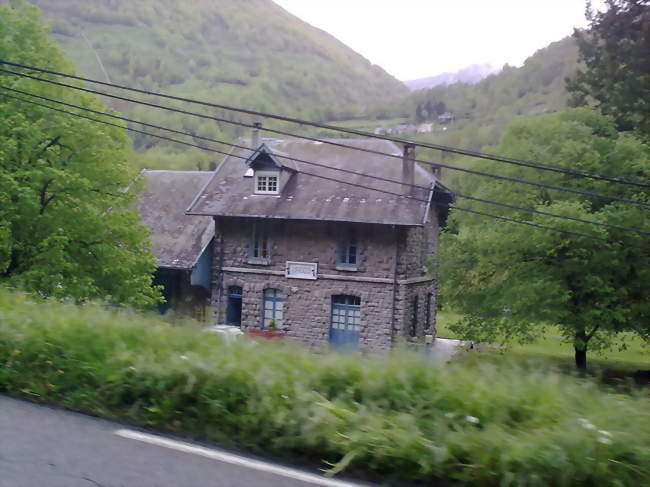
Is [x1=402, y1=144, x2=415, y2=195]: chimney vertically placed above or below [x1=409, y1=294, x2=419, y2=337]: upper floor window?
above

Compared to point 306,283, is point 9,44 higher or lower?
higher

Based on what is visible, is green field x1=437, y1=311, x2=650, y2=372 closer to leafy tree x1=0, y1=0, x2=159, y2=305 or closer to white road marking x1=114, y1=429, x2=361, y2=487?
leafy tree x1=0, y1=0, x2=159, y2=305

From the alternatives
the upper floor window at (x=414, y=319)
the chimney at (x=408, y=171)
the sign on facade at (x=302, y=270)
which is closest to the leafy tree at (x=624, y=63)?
the chimney at (x=408, y=171)

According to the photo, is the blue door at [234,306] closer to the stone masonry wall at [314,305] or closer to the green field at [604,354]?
the stone masonry wall at [314,305]

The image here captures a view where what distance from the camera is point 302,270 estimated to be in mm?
27578

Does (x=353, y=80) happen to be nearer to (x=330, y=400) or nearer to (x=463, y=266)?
(x=463, y=266)

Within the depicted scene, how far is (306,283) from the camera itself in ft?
90.4

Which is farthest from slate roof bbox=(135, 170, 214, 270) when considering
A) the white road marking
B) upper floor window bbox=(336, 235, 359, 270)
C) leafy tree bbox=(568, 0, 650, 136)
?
the white road marking

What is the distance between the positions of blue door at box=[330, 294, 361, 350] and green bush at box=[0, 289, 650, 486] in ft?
68.1

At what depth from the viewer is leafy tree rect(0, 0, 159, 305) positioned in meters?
17.8

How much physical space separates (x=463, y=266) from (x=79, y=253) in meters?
13.0

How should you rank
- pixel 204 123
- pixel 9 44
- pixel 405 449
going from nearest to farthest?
1. pixel 405 449
2. pixel 9 44
3. pixel 204 123

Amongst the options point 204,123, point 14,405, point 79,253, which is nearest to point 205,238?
point 79,253

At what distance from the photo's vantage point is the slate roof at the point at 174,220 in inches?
1141
